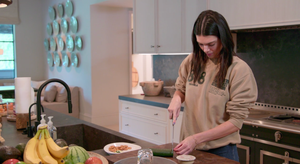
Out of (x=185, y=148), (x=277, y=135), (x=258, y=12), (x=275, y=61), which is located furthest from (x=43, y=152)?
(x=275, y=61)

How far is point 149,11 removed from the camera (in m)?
4.15

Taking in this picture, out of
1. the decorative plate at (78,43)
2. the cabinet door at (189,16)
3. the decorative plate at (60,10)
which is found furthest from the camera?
the decorative plate at (60,10)

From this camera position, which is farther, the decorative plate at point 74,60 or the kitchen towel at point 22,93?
the decorative plate at point 74,60

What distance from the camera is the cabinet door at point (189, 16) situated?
3.52 metres

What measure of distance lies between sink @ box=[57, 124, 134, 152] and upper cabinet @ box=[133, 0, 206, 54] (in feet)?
5.87

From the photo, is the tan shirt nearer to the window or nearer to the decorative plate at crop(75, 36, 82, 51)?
the decorative plate at crop(75, 36, 82, 51)

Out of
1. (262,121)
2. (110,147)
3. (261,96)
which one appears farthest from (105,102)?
(110,147)

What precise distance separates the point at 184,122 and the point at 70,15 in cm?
560

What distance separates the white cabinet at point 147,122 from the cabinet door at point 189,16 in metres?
0.83

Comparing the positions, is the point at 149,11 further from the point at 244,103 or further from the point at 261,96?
the point at 244,103

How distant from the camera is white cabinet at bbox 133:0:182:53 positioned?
12.5 ft

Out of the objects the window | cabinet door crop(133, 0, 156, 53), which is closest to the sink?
cabinet door crop(133, 0, 156, 53)

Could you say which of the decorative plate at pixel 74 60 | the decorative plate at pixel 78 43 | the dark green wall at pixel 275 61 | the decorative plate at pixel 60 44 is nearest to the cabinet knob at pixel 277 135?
the dark green wall at pixel 275 61

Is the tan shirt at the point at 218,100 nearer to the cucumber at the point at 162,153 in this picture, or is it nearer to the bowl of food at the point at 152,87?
the cucumber at the point at 162,153
